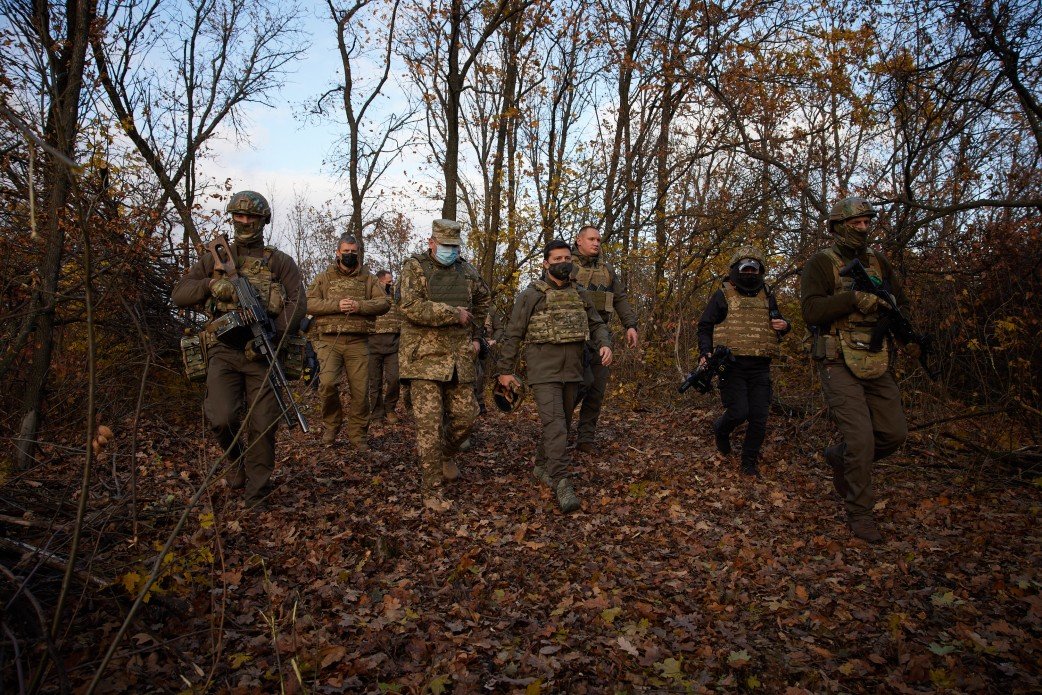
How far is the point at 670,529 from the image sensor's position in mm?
5090

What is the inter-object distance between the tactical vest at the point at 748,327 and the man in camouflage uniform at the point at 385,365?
185 inches

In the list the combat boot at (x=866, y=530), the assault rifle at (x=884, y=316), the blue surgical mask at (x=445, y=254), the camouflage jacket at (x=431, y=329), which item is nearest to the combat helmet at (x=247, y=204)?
the camouflage jacket at (x=431, y=329)

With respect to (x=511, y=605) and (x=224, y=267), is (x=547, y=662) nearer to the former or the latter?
(x=511, y=605)

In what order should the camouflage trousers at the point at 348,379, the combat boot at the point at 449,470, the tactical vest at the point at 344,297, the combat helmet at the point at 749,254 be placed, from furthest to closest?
1. the tactical vest at the point at 344,297
2. the camouflage trousers at the point at 348,379
3. the combat helmet at the point at 749,254
4. the combat boot at the point at 449,470

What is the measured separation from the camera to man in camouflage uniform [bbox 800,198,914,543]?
4605 millimetres

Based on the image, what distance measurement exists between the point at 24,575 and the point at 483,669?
2.13 meters

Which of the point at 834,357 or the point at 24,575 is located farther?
the point at 834,357

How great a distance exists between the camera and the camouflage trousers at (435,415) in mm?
5652

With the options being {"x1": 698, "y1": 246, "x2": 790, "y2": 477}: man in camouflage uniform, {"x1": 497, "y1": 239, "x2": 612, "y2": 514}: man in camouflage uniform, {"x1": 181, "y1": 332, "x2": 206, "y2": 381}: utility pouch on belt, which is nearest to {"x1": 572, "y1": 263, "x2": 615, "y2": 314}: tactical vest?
{"x1": 698, "y1": 246, "x2": 790, "y2": 477}: man in camouflage uniform

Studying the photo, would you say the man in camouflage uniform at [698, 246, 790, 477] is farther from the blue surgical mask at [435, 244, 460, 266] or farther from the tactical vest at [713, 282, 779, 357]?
the blue surgical mask at [435, 244, 460, 266]

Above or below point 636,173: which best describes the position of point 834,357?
below

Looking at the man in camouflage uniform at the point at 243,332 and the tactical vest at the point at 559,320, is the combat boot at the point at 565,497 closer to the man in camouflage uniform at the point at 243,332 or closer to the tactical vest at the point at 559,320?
the tactical vest at the point at 559,320

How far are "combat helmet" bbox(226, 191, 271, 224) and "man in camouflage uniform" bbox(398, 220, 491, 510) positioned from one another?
129 centimetres

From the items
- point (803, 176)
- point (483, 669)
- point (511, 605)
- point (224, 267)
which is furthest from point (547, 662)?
point (803, 176)
